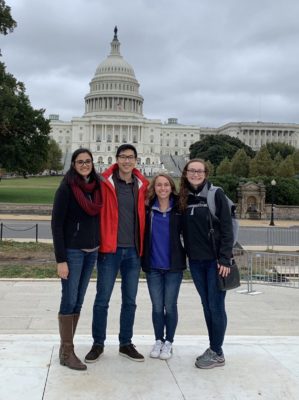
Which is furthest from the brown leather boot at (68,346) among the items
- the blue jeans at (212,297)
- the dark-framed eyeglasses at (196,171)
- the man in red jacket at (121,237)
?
the dark-framed eyeglasses at (196,171)

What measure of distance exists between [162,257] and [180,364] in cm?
103

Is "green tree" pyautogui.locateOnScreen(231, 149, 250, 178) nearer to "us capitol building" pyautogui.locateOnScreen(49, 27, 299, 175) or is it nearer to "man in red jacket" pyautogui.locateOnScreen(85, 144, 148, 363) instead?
"man in red jacket" pyautogui.locateOnScreen(85, 144, 148, 363)

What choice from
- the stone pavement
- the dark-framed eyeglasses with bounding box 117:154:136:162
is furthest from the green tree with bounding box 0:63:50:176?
the dark-framed eyeglasses with bounding box 117:154:136:162

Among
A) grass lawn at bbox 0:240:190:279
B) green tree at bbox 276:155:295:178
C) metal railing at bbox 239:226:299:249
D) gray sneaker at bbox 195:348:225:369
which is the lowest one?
metal railing at bbox 239:226:299:249

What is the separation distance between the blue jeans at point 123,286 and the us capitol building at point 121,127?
132574mm

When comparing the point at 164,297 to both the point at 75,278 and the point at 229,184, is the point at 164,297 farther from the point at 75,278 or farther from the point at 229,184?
the point at 229,184

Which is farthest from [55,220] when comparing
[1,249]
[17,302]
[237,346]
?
[1,249]

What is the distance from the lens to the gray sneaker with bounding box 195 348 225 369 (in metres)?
5.01

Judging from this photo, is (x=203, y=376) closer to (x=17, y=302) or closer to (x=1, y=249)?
(x=17, y=302)

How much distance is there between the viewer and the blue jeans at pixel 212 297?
17.1ft

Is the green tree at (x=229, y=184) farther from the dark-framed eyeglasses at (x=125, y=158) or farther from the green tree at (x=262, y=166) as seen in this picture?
the dark-framed eyeglasses at (x=125, y=158)

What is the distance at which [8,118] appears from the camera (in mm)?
38219

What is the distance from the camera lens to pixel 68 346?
16.4ft

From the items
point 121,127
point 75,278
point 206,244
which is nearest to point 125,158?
point 206,244
